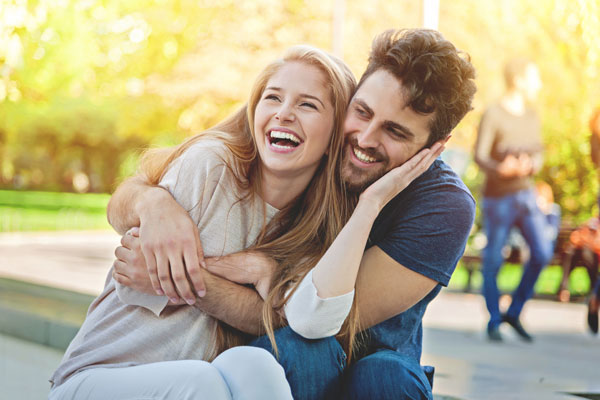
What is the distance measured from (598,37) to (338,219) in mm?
4467

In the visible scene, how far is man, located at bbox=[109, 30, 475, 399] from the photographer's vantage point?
7.28 feet

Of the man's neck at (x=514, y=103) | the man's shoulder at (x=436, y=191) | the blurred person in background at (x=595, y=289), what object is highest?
the man's shoulder at (x=436, y=191)

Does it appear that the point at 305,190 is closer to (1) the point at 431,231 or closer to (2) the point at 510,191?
(1) the point at 431,231

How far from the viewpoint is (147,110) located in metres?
7.75

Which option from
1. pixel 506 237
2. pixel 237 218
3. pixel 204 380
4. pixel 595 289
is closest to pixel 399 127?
pixel 237 218

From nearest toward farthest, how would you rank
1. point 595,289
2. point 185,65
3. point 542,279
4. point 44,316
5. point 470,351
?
point 44,316 < point 470,351 < point 595,289 < point 542,279 < point 185,65

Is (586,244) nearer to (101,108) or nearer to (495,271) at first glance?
(495,271)

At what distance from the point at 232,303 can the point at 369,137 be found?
0.60 m

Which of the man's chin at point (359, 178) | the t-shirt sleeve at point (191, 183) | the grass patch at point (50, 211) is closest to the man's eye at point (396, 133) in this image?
the man's chin at point (359, 178)

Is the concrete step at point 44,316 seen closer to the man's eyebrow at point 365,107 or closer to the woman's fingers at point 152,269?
the woman's fingers at point 152,269

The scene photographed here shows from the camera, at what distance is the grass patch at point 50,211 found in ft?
25.9

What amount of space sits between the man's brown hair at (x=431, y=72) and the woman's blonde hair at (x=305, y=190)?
0.18 meters

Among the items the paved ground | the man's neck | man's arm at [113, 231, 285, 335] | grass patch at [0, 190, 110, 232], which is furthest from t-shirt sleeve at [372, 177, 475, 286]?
grass patch at [0, 190, 110, 232]

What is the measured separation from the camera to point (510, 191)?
567 centimetres
